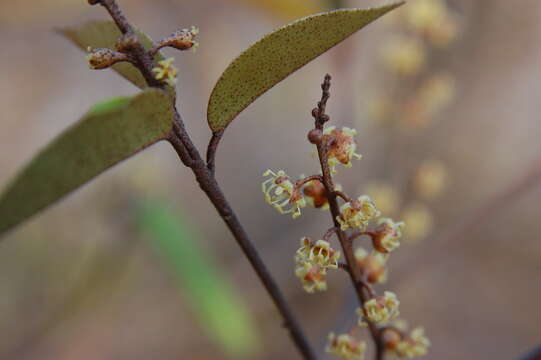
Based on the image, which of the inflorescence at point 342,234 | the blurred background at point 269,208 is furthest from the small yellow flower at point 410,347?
the blurred background at point 269,208

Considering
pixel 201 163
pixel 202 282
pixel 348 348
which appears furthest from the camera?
pixel 202 282

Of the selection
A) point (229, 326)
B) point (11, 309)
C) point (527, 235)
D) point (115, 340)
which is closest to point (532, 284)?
point (527, 235)

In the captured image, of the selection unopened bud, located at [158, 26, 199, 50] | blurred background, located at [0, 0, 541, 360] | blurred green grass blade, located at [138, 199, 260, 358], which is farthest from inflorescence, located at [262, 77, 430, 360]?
blurred green grass blade, located at [138, 199, 260, 358]

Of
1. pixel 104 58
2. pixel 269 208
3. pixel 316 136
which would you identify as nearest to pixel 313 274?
pixel 316 136

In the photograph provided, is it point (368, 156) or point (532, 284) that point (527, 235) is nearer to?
point (532, 284)

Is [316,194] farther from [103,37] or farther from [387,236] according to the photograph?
[103,37]

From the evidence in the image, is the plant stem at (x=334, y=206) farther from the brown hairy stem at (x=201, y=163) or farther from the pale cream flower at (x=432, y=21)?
the pale cream flower at (x=432, y=21)
